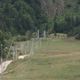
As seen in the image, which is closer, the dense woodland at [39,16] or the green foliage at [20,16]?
the dense woodland at [39,16]

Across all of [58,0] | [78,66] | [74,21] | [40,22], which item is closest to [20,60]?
[78,66]

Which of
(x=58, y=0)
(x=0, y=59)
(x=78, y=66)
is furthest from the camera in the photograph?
(x=58, y=0)

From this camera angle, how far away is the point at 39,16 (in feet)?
298

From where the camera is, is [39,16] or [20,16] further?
[39,16]

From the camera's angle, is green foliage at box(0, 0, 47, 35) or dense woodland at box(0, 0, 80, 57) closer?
dense woodland at box(0, 0, 80, 57)

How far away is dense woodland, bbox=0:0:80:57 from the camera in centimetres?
7677

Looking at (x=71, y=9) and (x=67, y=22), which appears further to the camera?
(x=71, y=9)

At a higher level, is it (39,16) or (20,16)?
(20,16)

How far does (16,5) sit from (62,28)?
15199mm

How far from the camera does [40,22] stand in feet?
293

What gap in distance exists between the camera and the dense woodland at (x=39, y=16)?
7677 cm

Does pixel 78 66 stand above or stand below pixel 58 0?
below

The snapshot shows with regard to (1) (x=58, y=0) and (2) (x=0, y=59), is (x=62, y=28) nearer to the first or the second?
(1) (x=58, y=0)

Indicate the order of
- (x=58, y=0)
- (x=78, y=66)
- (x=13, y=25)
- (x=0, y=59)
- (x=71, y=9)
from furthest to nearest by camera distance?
(x=58, y=0) < (x=71, y=9) < (x=13, y=25) < (x=0, y=59) < (x=78, y=66)
